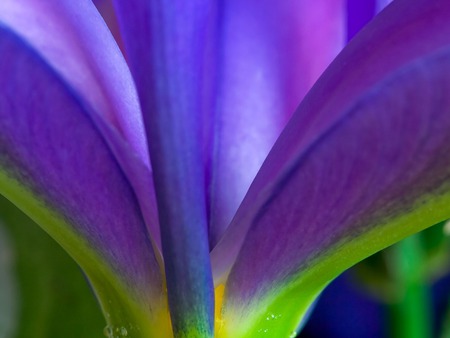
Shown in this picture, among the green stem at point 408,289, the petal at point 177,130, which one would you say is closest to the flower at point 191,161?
the petal at point 177,130

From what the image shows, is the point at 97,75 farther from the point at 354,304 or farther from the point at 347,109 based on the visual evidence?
the point at 354,304

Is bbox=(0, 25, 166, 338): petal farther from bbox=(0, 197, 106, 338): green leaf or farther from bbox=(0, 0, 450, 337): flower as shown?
bbox=(0, 197, 106, 338): green leaf

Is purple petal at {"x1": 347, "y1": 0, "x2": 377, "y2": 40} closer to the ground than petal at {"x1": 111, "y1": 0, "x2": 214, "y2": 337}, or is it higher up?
higher up

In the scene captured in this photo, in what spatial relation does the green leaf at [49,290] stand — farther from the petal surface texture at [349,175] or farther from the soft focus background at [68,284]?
the petal surface texture at [349,175]

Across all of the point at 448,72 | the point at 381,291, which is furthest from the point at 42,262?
the point at 448,72

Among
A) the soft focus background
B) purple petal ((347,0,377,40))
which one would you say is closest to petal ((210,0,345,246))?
purple petal ((347,0,377,40))

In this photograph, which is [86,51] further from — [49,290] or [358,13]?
[49,290]
